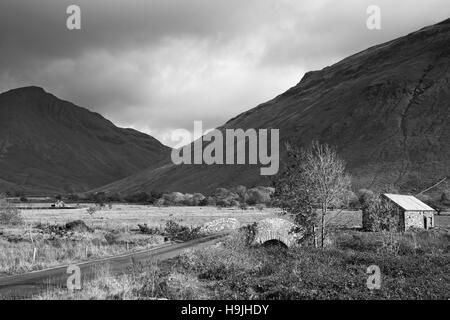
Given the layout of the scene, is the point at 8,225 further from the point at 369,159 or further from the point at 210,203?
the point at 369,159

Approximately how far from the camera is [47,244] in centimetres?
2870

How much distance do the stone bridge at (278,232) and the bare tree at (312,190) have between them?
0.72 meters

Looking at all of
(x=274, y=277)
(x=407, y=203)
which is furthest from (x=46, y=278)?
(x=407, y=203)

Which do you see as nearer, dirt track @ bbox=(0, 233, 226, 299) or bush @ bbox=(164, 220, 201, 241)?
dirt track @ bbox=(0, 233, 226, 299)

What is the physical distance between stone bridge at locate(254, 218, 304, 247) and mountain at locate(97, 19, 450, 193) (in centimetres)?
8660

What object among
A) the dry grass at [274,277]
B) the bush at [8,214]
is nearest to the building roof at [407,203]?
the dry grass at [274,277]

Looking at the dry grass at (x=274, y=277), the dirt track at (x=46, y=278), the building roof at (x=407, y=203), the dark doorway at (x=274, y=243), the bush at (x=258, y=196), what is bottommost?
the dirt track at (x=46, y=278)

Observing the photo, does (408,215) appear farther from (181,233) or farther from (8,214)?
(8,214)

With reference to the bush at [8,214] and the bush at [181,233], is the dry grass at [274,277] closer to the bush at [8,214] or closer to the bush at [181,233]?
the bush at [181,233]

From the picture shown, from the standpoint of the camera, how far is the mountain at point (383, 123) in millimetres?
117375

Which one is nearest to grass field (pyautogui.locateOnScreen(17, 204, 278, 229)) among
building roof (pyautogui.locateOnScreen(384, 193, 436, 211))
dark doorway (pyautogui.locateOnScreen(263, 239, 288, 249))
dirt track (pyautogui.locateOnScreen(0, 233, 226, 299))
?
building roof (pyautogui.locateOnScreen(384, 193, 436, 211))

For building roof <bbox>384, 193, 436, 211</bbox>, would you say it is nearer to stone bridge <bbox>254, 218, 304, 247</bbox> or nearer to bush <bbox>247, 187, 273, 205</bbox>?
stone bridge <bbox>254, 218, 304, 247</bbox>

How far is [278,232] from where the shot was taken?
1014 inches

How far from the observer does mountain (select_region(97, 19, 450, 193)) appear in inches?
4621
